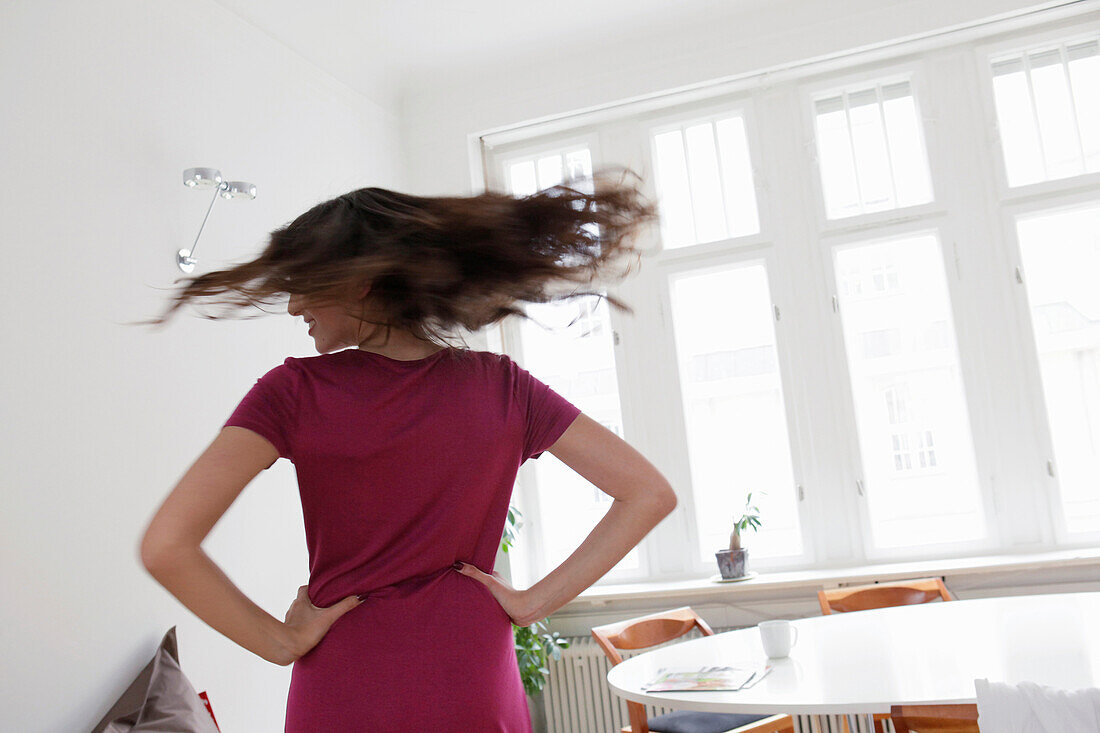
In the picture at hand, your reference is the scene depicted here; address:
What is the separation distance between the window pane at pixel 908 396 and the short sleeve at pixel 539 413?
347cm

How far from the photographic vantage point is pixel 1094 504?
4070 mm

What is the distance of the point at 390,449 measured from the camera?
3.57ft

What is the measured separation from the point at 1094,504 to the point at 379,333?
160 inches

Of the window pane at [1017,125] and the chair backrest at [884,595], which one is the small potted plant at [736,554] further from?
the window pane at [1017,125]

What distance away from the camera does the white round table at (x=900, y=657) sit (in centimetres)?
210

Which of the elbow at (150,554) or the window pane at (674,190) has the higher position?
the window pane at (674,190)

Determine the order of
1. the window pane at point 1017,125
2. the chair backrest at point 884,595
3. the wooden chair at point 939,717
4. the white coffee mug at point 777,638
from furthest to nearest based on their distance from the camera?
the window pane at point 1017,125 → the chair backrest at point 884,595 → the white coffee mug at point 777,638 → the wooden chair at point 939,717

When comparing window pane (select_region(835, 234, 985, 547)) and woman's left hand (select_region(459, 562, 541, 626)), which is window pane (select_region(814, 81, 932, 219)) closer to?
window pane (select_region(835, 234, 985, 547))

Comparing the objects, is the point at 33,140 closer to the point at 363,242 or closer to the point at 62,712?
the point at 62,712

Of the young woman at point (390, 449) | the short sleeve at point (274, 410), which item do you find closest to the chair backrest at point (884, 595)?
the young woman at point (390, 449)

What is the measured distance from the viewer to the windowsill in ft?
12.5

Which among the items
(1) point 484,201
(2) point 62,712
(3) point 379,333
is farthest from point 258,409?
(2) point 62,712

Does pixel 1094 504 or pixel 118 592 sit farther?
pixel 1094 504

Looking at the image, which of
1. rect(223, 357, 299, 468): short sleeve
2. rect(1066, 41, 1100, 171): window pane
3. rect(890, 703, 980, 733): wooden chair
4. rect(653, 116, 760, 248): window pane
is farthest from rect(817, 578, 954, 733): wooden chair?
A: rect(223, 357, 299, 468): short sleeve
